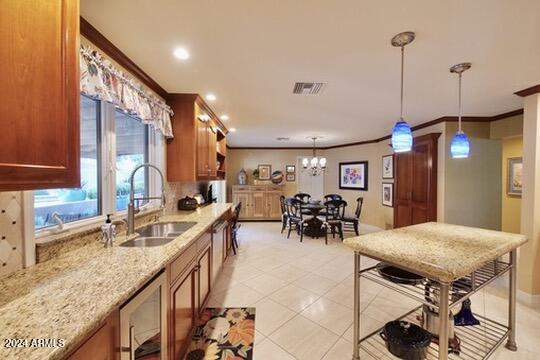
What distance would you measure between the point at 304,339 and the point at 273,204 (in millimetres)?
5186

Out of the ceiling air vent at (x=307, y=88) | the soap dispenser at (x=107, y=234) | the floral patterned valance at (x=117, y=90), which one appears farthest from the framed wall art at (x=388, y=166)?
the soap dispenser at (x=107, y=234)

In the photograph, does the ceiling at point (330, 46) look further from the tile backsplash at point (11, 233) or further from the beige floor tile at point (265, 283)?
the beige floor tile at point (265, 283)

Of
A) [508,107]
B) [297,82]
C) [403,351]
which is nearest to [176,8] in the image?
[297,82]

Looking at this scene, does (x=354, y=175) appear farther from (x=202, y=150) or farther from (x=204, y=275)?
(x=204, y=275)

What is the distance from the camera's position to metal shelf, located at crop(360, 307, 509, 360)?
1.77 m

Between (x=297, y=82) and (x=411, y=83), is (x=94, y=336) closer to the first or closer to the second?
(x=297, y=82)

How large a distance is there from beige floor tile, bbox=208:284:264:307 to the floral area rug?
0.10m

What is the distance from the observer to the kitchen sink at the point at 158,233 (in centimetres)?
192

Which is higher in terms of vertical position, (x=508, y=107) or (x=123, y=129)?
(x=508, y=107)

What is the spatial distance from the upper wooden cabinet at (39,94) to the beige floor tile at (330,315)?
222 centimetres

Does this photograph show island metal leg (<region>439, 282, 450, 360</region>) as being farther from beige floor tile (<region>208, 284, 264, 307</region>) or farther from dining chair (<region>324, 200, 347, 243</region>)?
dining chair (<region>324, 200, 347, 243</region>)

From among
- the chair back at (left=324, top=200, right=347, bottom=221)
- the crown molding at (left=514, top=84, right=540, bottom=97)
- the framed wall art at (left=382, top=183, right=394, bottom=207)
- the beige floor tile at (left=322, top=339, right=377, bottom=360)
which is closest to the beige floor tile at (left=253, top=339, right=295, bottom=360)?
the beige floor tile at (left=322, top=339, right=377, bottom=360)

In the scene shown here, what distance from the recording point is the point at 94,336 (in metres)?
0.80

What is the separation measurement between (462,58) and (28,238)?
10.4 feet
